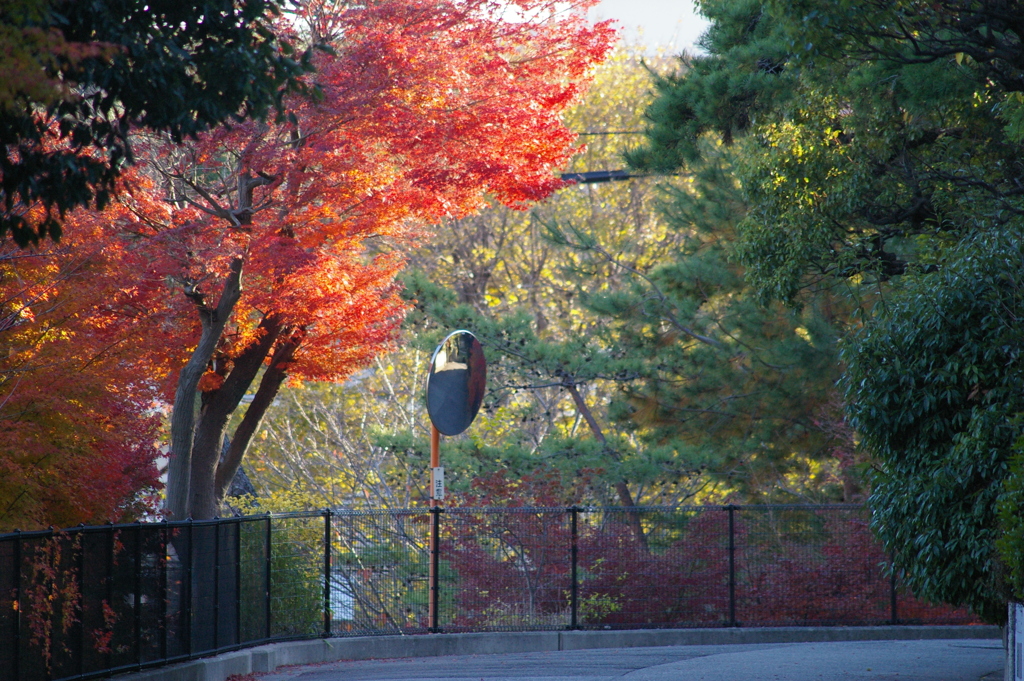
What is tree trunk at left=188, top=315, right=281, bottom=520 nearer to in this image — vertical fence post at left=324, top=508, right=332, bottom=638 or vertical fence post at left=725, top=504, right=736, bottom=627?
vertical fence post at left=324, top=508, right=332, bottom=638

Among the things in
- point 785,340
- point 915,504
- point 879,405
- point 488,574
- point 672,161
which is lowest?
point 488,574

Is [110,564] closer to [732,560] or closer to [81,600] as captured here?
[81,600]

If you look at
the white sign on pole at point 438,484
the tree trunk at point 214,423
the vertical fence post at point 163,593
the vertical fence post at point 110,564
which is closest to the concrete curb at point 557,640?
the vertical fence post at point 163,593

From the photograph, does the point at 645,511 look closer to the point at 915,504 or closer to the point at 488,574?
the point at 488,574

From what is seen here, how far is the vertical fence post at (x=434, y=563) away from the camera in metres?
14.2

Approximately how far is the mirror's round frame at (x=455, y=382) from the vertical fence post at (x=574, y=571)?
2025 mm

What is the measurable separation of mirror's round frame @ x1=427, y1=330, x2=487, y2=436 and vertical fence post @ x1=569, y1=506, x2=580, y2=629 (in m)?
2.03

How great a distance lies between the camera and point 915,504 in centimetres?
926

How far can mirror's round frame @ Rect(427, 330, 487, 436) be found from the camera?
14.4 m

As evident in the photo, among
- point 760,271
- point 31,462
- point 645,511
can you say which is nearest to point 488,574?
point 645,511

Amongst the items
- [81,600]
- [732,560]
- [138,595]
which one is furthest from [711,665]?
[81,600]

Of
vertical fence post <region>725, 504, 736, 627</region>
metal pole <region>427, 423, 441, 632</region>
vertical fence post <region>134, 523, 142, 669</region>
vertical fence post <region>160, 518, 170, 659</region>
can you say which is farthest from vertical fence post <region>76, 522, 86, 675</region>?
A: vertical fence post <region>725, 504, 736, 627</region>

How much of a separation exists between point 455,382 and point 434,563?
2.52 metres

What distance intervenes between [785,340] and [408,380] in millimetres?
11134
